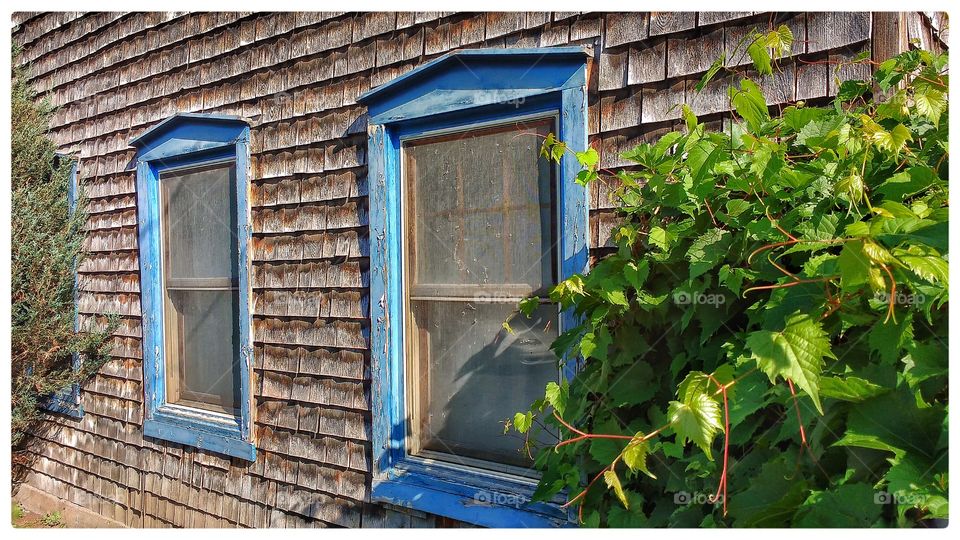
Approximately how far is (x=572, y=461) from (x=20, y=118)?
481 cm

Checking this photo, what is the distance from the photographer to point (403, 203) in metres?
3.60

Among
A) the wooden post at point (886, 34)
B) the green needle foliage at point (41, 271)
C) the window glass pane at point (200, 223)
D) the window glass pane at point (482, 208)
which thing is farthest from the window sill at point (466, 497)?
the green needle foliage at point (41, 271)

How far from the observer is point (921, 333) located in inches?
70.1

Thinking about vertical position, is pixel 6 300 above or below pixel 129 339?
above

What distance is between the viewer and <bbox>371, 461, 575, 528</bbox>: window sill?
3.13 metres

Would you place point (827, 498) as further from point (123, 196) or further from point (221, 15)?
point (123, 196)

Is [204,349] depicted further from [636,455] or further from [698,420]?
[698,420]

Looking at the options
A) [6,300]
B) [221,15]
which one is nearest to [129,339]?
[6,300]

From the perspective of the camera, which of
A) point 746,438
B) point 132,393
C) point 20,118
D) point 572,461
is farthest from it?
point 20,118

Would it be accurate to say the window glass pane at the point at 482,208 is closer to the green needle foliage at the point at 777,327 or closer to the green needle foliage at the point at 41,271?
the green needle foliage at the point at 777,327

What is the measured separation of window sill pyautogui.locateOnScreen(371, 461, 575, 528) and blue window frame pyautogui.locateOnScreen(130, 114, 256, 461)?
3.61 ft

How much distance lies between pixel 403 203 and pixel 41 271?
321 centimetres

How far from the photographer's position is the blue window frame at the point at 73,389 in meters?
5.32

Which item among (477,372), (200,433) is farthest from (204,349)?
(477,372)
